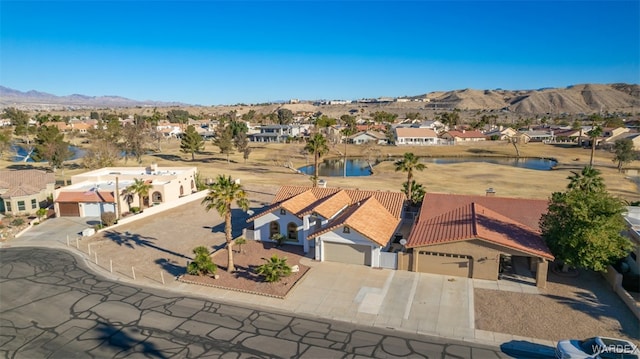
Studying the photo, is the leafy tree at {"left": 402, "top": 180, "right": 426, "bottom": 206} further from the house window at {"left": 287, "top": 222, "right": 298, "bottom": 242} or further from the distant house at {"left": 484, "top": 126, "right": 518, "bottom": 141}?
the distant house at {"left": 484, "top": 126, "right": 518, "bottom": 141}

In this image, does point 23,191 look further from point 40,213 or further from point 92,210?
point 92,210

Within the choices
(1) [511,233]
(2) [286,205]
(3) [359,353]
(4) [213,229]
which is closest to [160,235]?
(4) [213,229]

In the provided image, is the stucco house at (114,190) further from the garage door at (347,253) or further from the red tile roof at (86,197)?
the garage door at (347,253)

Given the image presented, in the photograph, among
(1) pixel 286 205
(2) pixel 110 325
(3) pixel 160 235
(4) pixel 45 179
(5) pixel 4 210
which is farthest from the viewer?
(4) pixel 45 179

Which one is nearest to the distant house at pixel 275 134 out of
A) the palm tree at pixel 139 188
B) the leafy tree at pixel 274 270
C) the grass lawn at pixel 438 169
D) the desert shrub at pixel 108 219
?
the grass lawn at pixel 438 169

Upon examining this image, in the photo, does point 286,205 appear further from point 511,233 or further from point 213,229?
point 511,233

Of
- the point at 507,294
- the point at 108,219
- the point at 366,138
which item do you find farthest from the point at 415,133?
the point at 507,294

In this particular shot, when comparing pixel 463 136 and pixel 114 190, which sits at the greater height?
pixel 463 136
